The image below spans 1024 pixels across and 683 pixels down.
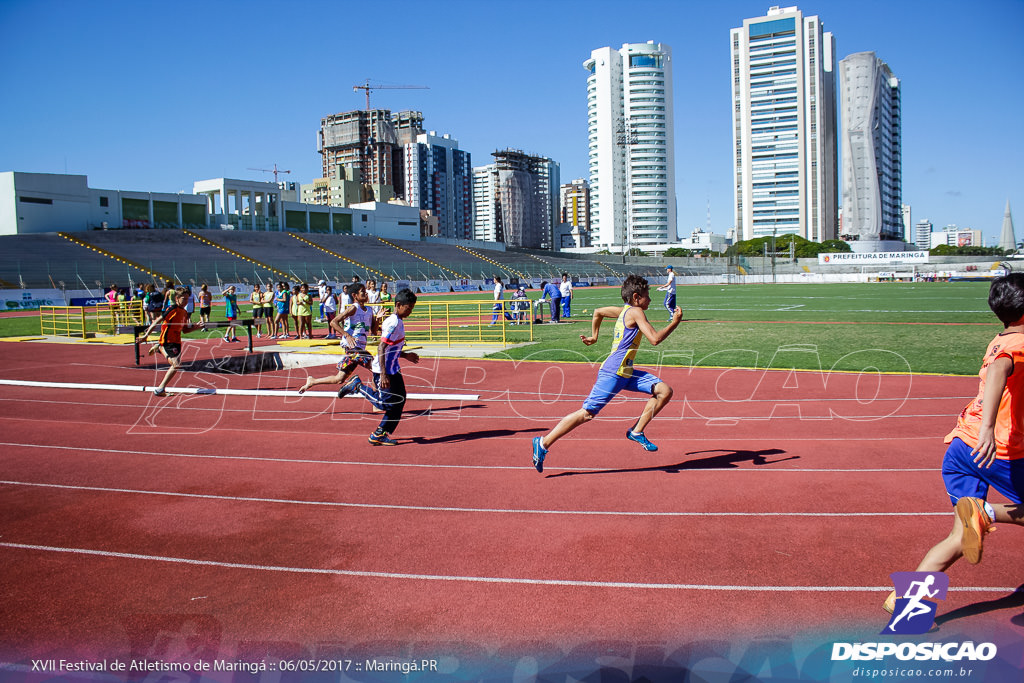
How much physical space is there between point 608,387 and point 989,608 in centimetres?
357

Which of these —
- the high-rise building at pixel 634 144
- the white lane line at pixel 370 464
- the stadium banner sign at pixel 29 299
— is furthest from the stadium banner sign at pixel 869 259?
the white lane line at pixel 370 464

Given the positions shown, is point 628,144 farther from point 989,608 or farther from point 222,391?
point 989,608

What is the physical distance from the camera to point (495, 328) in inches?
939

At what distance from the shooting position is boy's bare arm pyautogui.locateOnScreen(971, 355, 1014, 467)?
3.69 meters

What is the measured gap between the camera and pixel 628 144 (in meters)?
182

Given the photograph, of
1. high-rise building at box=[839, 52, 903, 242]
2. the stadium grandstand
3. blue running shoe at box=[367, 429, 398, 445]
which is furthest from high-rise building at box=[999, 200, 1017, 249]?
blue running shoe at box=[367, 429, 398, 445]

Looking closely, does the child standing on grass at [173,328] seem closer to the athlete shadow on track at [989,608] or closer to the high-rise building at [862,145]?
the athlete shadow on track at [989,608]

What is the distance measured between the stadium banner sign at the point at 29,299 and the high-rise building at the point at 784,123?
150 metres

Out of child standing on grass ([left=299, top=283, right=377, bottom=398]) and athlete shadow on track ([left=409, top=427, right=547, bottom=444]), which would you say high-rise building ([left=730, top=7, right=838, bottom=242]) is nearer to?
child standing on grass ([left=299, top=283, right=377, bottom=398])

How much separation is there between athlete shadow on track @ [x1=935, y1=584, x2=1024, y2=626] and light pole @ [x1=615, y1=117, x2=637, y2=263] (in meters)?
179

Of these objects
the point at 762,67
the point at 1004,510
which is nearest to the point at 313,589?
the point at 1004,510

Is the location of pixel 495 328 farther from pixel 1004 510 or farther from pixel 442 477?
pixel 1004 510

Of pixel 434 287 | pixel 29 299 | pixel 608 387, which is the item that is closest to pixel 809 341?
pixel 608 387

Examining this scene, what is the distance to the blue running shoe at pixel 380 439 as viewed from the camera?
884cm
